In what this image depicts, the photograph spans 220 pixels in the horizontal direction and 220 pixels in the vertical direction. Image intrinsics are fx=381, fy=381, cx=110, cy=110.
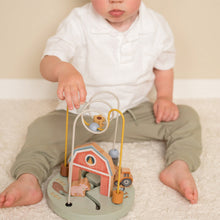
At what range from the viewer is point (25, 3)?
1.23 metres

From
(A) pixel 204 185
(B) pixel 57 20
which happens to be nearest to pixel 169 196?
(A) pixel 204 185

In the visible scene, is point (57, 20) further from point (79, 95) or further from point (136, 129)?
point (79, 95)

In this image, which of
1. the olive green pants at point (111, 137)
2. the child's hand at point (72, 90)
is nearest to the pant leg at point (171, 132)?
→ the olive green pants at point (111, 137)

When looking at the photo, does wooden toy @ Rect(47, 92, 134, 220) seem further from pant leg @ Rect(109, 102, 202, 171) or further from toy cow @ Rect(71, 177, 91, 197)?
pant leg @ Rect(109, 102, 202, 171)

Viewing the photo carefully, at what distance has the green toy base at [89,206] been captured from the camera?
75cm

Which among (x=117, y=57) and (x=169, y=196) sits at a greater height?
(x=117, y=57)

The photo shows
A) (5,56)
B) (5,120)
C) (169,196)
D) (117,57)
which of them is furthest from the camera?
(5,56)

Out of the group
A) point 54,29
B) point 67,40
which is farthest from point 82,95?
point 54,29

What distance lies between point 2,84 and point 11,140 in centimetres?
34

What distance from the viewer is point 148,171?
94 centimetres

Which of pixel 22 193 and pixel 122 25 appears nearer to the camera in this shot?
pixel 22 193

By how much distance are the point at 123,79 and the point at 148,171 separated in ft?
0.87

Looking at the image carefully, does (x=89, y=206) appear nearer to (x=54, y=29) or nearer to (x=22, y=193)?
(x=22, y=193)

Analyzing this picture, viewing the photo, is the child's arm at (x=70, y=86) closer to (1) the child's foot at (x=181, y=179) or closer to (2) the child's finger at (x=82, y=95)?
(2) the child's finger at (x=82, y=95)
